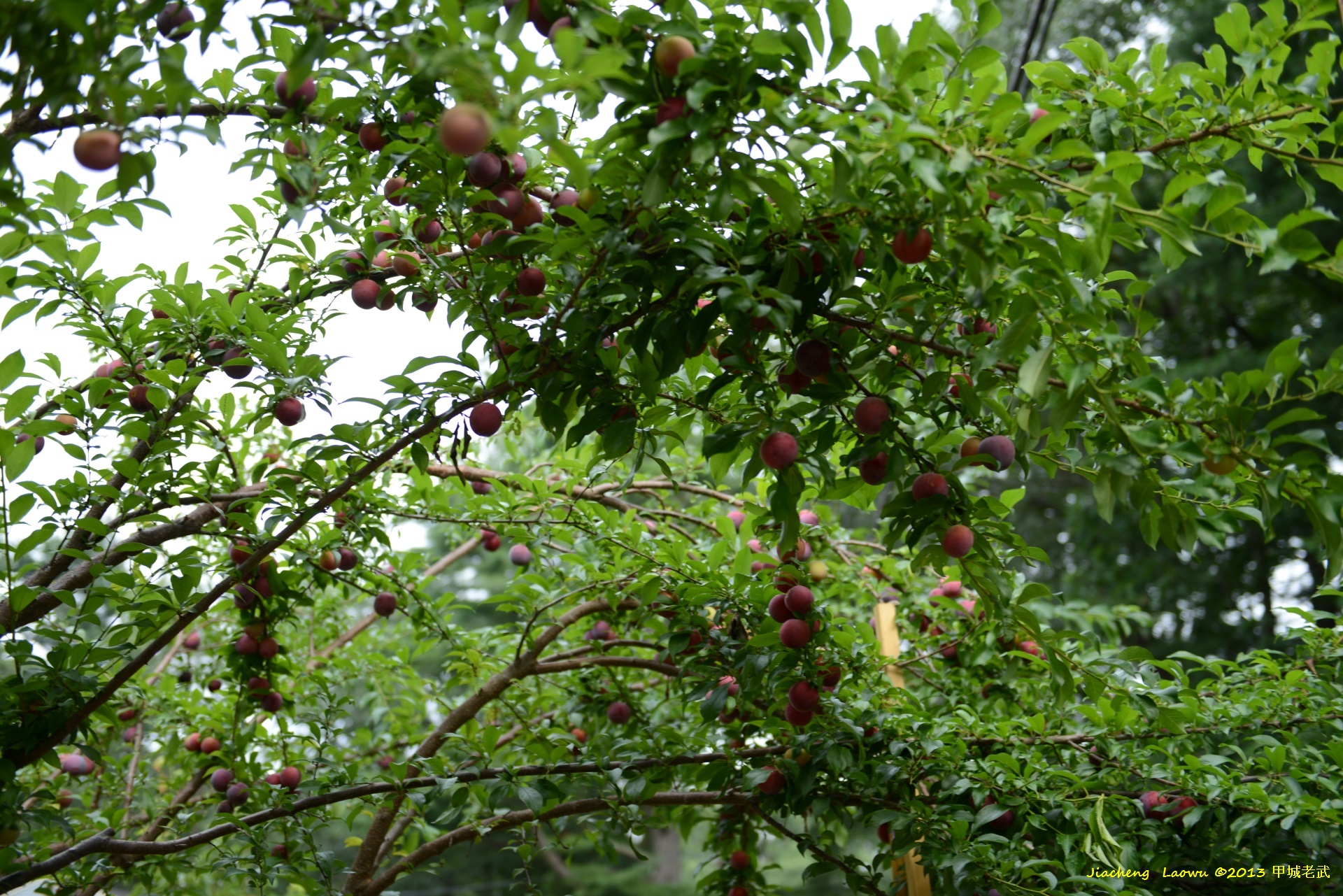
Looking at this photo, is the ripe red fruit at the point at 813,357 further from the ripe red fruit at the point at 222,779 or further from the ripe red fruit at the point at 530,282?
the ripe red fruit at the point at 222,779

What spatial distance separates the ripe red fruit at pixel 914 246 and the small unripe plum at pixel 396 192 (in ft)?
1.88

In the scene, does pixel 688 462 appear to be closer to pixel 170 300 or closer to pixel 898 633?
pixel 898 633

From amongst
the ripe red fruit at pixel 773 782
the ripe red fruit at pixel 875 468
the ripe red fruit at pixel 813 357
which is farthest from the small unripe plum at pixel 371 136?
the ripe red fruit at pixel 773 782

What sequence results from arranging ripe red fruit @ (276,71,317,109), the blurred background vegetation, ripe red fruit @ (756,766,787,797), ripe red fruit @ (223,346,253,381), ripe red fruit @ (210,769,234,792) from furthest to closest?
the blurred background vegetation, ripe red fruit @ (210,769,234,792), ripe red fruit @ (756,766,787,797), ripe red fruit @ (223,346,253,381), ripe red fruit @ (276,71,317,109)

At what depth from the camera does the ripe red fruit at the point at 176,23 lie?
0.95 metres

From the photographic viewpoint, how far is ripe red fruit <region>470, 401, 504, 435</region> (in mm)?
1238

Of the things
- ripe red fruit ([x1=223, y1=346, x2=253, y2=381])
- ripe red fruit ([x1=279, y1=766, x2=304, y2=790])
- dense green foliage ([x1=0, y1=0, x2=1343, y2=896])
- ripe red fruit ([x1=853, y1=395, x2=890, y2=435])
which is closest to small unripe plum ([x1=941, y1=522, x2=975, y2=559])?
dense green foliage ([x1=0, y1=0, x2=1343, y2=896])

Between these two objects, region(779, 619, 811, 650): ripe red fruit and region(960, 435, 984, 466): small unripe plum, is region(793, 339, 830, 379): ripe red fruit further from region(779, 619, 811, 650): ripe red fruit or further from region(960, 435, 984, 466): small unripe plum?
region(779, 619, 811, 650): ripe red fruit

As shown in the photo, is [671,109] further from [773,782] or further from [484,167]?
[773,782]

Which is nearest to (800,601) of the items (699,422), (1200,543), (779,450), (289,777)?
(699,422)

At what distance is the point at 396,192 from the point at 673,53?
0.49 meters

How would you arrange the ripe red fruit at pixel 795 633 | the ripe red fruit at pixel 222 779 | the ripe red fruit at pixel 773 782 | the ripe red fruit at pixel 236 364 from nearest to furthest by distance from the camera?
the ripe red fruit at pixel 236 364, the ripe red fruit at pixel 795 633, the ripe red fruit at pixel 773 782, the ripe red fruit at pixel 222 779

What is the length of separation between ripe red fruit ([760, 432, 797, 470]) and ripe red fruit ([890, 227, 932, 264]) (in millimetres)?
231

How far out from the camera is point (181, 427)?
1.46m
